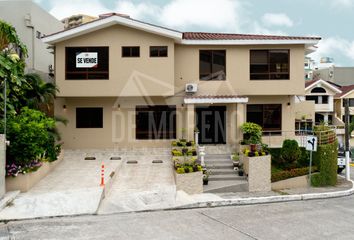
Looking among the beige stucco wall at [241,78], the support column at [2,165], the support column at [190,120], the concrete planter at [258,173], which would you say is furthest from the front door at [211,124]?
the support column at [2,165]

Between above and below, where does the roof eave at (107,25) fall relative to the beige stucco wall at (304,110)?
above

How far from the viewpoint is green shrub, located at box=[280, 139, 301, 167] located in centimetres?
1881

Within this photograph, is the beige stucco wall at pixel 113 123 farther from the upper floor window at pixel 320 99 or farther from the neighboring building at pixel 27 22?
the upper floor window at pixel 320 99

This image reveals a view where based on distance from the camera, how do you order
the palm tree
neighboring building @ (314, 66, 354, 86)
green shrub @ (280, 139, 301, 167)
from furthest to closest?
neighboring building @ (314, 66, 354, 86)
green shrub @ (280, 139, 301, 167)
the palm tree

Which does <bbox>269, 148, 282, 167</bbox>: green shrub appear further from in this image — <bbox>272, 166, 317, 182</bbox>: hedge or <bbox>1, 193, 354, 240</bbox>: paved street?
<bbox>1, 193, 354, 240</bbox>: paved street

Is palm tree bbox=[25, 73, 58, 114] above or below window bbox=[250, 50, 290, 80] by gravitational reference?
below

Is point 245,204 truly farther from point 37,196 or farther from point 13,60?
point 13,60

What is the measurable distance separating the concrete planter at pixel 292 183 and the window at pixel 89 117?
10758 mm

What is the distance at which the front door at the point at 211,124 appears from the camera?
22.2 meters

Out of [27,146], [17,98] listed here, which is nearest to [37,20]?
[17,98]

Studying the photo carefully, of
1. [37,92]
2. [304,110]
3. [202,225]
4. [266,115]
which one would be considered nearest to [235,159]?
[266,115]

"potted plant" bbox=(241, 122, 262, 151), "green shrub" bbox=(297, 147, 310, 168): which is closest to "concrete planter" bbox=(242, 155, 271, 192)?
"potted plant" bbox=(241, 122, 262, 151)

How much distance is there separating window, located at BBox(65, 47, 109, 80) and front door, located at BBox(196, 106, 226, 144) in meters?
6.36

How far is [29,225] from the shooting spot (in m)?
10.6
